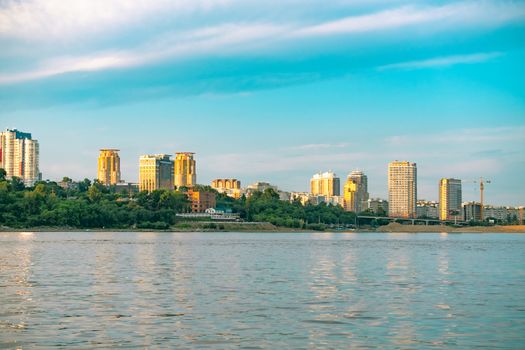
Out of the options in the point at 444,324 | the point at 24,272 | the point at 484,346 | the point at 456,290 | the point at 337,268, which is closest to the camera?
the point at 484,346

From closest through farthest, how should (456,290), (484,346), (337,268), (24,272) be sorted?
(484,346)
(456,290)
(24,272)
(337,268)

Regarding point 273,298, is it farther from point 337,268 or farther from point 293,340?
point 337,268

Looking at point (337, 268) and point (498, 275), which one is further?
point (337, 268)

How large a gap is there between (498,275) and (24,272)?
32801mm

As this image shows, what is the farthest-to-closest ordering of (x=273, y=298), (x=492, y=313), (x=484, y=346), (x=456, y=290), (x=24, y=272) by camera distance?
(x=24, y=272) → (x=456, y=290) → (x=273, y=298) → (x=492, y=313) → (x=484, y=346)

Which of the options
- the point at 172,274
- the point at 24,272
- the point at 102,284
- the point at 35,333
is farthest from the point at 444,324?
the point at 24,272

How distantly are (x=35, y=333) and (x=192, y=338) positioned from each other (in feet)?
17.9

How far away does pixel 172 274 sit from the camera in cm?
5753

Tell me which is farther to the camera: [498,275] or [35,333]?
[498,275]

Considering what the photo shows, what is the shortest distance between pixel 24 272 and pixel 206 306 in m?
24.2

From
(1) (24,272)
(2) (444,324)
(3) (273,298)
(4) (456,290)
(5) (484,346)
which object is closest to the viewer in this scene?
(5) (484,346)

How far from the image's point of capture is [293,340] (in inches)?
1105

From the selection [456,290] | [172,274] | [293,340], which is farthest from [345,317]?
[172,274]

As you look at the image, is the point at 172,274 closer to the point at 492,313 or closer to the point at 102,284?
the point at 102,284
